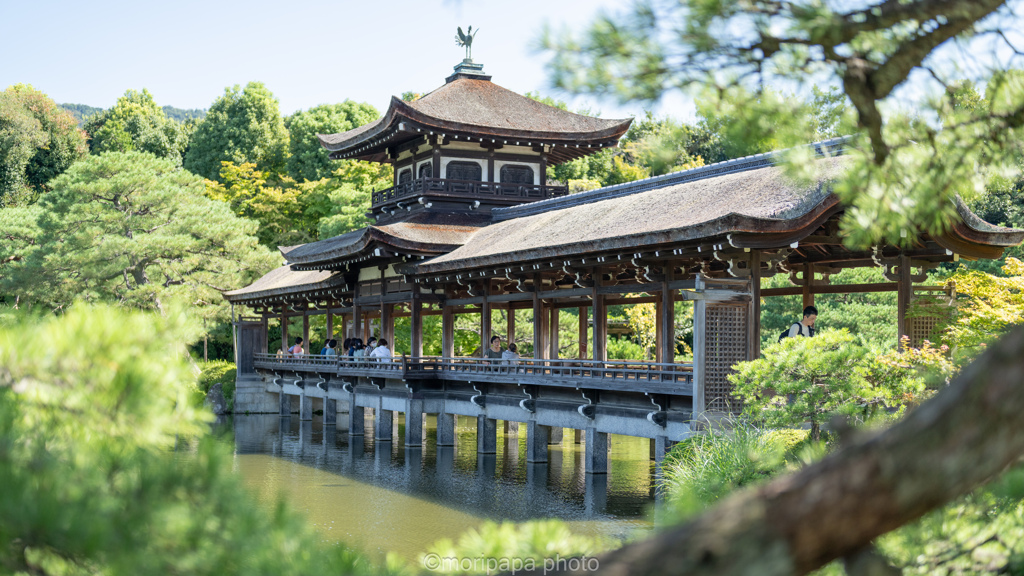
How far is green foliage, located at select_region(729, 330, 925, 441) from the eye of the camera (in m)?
8.41

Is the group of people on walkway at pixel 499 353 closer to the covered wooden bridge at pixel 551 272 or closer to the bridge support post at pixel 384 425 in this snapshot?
the covered wooden bridge at pixel 551 272

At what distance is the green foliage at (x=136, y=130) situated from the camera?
46000mm

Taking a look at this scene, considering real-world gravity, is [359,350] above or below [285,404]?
above

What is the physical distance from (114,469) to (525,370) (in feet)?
43.8

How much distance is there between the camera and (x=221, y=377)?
2845cm

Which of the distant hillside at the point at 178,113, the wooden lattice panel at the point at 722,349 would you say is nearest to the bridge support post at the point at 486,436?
the wooden lattice panel at the point at 722,349

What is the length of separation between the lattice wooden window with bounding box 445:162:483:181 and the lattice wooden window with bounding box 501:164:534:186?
576mm

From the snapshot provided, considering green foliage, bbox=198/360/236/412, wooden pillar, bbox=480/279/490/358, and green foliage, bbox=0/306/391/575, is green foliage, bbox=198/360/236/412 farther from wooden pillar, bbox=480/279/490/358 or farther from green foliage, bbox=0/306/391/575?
green foliage, bbox=0/306/391/575

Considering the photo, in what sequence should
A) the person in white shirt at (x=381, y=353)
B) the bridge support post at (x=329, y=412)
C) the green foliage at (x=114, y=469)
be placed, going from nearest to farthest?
the green foliage at (x=114, y=469) → the person in white shirt at (x=381, y=353) → the bridge support post at (x=329, y=412)

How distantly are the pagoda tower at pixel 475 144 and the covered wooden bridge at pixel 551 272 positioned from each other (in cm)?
5

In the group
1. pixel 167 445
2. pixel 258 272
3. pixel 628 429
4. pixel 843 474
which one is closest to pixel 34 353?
pixel 167 445

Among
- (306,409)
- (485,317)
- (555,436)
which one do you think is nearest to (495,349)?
(485,317)

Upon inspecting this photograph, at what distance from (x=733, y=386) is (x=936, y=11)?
8.73m

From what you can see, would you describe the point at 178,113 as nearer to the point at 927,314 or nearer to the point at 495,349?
the point at 495,349
